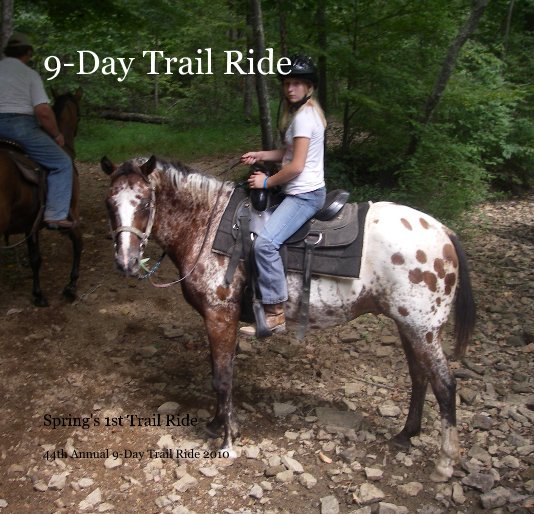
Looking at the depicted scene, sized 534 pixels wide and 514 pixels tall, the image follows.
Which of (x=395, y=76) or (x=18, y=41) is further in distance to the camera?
(x=395, y=76)

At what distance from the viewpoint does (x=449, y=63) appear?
25.2ft

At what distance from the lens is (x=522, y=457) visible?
3.92 meters

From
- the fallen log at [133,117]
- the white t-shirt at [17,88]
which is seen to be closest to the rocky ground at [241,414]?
the white t-shirt at [17,88]

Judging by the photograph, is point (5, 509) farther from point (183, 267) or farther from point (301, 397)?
point (301, 397)

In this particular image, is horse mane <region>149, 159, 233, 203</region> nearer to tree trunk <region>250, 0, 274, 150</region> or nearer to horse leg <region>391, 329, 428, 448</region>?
horse leg <region>391, 329, 428, 448</region>

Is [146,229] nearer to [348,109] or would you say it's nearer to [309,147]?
[309,147]

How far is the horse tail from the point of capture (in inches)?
150

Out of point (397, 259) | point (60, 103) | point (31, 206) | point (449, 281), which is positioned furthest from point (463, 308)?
point (60, 103)

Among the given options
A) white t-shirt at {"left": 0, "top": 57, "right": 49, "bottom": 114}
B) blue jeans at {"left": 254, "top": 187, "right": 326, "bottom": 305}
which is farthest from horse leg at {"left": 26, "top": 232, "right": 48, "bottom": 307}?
blue jeans at {"left": 254, "top": 187, "right": 326, "bottom": 305}

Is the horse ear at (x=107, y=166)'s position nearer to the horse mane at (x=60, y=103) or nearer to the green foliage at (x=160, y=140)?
the horse mane at (x=60, y=103)

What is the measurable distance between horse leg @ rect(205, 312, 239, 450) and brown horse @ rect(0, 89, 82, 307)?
2.88 metres

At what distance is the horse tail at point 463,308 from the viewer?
3812 mm

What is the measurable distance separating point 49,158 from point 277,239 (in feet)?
11.7

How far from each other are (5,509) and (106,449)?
0.79 m
